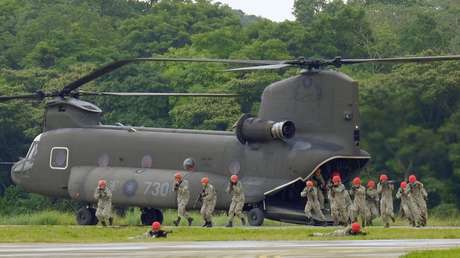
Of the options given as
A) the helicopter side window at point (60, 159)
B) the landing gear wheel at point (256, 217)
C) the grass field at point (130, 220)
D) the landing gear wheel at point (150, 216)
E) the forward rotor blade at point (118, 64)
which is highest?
the forward rotor blade at point (118, 64)

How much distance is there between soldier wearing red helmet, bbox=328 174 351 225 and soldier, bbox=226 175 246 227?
2.56 m

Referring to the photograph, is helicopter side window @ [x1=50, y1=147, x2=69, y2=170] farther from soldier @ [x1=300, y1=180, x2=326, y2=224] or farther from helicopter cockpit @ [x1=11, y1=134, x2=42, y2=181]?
soldier @ [x1=300, y1=180, x2=326, y2=224]

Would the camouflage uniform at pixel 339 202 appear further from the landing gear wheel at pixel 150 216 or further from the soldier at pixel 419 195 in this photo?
the landing gear wheel at pixel 150 216

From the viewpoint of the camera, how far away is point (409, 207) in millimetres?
38219

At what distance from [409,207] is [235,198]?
4.83 m

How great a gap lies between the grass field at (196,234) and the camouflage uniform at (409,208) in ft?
9.25

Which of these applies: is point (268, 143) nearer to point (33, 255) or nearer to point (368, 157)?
point (368, 157)

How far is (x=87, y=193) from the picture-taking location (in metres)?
41.9

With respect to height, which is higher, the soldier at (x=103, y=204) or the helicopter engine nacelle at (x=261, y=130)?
the helicopter engine nacelle at (x=261, y=130)

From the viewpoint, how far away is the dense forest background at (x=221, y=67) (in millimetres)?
44250

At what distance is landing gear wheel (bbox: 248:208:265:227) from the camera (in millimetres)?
38469

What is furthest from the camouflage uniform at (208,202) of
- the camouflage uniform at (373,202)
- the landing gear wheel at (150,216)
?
the camouflage uniform at (373,202)

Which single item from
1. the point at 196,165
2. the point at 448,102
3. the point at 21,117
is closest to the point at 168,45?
the point at 21,117

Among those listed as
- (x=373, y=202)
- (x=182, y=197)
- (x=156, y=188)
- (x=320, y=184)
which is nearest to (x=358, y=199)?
(x=320, y=184)
